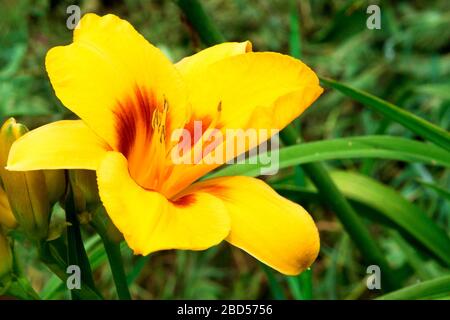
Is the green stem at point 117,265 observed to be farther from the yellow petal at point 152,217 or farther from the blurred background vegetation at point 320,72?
the blurred background vegetation at point 320,72

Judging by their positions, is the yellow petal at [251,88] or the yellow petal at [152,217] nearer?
the yellow petal at [152,217]

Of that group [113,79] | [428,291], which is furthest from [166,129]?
[428,291]

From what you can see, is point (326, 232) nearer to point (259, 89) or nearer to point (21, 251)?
point (21, 251)

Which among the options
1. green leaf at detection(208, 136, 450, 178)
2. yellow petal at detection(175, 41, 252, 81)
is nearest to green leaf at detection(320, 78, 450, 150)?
green leaf at detection(208, 136, 450, 178)

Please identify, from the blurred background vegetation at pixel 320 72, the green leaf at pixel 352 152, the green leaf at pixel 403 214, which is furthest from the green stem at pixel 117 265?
the blurred background vegetation at pixel 320 72

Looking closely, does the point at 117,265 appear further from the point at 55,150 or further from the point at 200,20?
the point at 200,20
